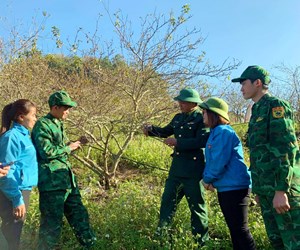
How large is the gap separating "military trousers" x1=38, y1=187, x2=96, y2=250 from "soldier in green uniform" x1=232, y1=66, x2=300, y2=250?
1.83 m

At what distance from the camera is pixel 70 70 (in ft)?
18.6

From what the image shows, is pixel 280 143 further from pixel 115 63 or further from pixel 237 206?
pixel 115 63

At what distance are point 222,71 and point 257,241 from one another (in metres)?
2.51

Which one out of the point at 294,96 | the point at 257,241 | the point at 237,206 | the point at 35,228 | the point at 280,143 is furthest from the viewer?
the point at 294,96

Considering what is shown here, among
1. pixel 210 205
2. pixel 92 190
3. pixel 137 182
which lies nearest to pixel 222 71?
pixel 210 205

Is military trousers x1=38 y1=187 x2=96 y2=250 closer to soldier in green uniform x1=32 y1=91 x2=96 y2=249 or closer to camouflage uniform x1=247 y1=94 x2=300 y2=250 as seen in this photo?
soldier in green uniform x1=32 y1=91 x2=96 y2=249

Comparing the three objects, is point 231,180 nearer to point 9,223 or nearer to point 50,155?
point 50,155

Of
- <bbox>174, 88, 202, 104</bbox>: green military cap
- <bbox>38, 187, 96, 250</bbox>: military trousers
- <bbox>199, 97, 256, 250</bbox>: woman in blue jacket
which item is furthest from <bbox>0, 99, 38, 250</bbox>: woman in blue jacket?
<bbox>199, 97, 256, 250</bbox>: woman in blue jacket

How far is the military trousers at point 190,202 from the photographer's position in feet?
11.3

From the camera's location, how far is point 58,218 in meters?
3.44

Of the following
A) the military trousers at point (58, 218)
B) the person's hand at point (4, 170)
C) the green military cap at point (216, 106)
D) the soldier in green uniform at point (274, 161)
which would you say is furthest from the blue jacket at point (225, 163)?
the person's hand at point (4, 170)

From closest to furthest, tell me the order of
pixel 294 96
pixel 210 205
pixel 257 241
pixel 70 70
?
pixel 257 241
pixel 210 205
pixel 70 70
pixel 294 96

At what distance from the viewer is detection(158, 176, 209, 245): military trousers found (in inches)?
135

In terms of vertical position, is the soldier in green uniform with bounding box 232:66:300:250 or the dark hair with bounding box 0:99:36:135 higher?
the dark hair with bounding box 0:99:36:135
